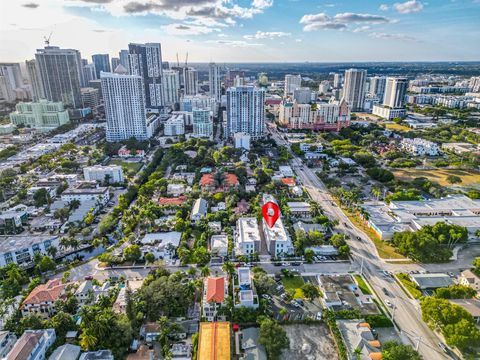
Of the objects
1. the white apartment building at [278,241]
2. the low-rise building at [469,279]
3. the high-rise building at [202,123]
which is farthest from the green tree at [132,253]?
the high-rise building at [202,123]

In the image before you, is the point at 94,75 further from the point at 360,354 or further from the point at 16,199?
the point at 360,354

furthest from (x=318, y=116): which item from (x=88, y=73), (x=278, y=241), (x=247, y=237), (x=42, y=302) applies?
(x=88, y=73)

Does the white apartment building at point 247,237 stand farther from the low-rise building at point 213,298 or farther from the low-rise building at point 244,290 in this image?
→ the low-rise building at point 213,298

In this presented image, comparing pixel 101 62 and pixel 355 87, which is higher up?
pixel 101 62

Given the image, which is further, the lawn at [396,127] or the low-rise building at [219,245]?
the lawn at [396,127]

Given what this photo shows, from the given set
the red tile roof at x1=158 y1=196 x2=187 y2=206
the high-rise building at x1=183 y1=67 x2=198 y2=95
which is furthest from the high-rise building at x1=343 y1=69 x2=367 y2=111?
the red tile roof at x1=158 y1=196 x2=187 y2=206

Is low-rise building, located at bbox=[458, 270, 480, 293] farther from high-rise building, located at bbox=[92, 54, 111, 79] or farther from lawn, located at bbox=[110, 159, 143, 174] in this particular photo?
high-rise building, located at bbox=[92, 54, 111, 79]

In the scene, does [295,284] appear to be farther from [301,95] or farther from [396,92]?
[301,95]
